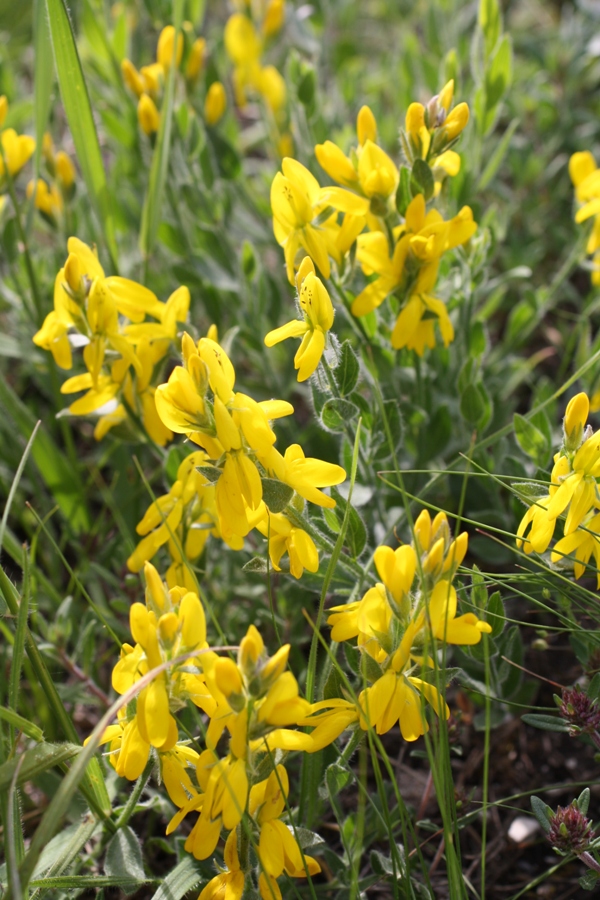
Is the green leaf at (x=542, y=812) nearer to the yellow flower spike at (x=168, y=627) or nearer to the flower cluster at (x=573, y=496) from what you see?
the flower cluster at (x=573, y=496)

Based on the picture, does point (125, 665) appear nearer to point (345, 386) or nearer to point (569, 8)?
point (345, 386)

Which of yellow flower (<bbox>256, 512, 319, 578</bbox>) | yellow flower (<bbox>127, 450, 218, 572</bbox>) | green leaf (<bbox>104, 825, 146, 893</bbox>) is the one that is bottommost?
green leaf (<bbox>104, 825, 146, 893</bbox>)

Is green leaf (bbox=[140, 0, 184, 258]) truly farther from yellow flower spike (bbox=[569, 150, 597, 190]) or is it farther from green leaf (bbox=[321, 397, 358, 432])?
yellow flower spike (bbox=[569, 150, 597, 190])

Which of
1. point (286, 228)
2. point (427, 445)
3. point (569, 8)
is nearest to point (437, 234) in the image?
point (286, 228)

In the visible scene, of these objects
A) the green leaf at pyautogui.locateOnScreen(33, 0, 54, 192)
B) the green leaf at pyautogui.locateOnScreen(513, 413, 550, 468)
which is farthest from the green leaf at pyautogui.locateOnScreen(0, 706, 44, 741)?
the green leaf at pyautogui.locateOnScreen(33, 0, 54, 192)

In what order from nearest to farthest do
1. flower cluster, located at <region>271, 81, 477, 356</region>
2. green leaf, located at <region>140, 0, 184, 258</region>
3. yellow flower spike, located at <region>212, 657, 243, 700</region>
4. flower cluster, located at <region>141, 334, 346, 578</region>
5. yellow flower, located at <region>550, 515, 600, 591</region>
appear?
yellow flower spike, located at <region>212, 657, 243, 700</region> → flower cluster, located at <region>141, 334, 346, 578</region> → yellow flower, located at <region>550, 515, 600, 591</region> → flower cluster, located at <region>271, 81, 477, 356</region> → green leaf, located at <region>140, 0, 184, 258</region>

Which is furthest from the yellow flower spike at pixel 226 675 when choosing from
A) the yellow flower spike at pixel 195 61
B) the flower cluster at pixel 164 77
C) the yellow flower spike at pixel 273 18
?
the yellow flower spike at pixel 273 18

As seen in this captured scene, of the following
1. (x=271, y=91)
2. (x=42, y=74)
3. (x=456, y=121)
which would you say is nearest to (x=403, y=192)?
(x=456, y=121)
